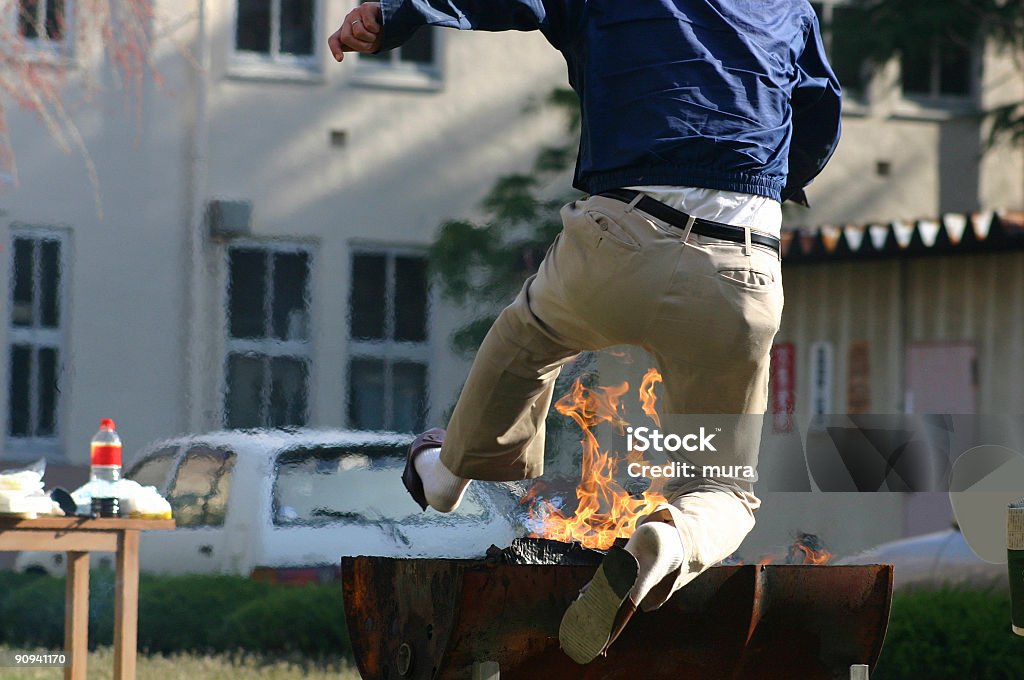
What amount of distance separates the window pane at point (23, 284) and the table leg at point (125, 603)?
1.77 m

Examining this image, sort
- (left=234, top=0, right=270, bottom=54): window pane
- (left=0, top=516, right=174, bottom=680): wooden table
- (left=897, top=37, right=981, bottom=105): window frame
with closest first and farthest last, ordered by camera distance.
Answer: (left=0, top=516, right=174, bottom=680): wooden table, (left=234, top=0, right=270, bottom=54): window pane, (left=897, top=37, right=981, bottom=105): window frame

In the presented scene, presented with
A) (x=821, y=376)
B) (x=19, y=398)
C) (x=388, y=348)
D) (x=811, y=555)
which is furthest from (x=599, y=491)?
(x=821, y=376)

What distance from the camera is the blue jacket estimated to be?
2.06 meters

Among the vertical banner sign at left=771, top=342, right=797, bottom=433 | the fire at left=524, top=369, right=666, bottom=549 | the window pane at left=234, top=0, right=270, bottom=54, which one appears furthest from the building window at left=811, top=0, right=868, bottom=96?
the fire at left=524, top=369, right=666, bottom=549

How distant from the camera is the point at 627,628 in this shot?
220cm

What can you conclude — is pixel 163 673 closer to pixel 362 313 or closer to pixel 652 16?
pixel 362 313

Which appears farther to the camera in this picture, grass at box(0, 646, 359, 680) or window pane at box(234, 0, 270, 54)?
window pane at box(234, 0, 270, 54)

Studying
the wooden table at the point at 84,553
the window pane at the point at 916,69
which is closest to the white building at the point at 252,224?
the wooden table at the point at 84,553

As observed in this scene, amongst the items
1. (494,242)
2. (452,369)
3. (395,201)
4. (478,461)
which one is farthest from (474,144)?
(478,461)

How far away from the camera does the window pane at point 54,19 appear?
5.15 metres

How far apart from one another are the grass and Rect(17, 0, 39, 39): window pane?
194 cm

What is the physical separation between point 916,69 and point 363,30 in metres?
6.87

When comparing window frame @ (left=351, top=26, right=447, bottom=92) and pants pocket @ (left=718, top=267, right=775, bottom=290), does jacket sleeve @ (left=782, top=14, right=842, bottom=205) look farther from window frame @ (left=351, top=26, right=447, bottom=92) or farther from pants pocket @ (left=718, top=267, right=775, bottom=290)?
window frame @ (left=351, top=26, right=447, bottom=92)

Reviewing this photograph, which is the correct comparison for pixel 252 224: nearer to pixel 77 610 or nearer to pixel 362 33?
pixel 77 610
